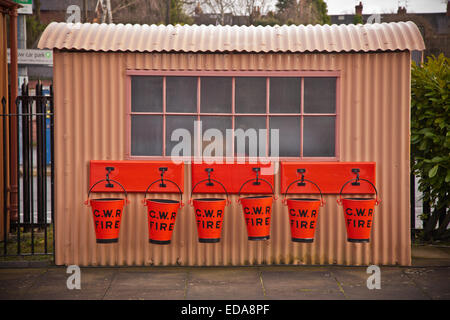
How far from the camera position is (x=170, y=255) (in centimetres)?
729

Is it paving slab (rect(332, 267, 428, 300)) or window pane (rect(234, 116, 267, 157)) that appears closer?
paving slab (rect(332, 267, 428, 300))

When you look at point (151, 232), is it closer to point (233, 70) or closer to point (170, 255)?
point (170, 255)

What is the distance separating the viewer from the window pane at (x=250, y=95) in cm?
729

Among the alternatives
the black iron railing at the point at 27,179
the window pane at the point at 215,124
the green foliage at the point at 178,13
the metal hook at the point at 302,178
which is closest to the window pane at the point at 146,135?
the window pane at the point at 215,124

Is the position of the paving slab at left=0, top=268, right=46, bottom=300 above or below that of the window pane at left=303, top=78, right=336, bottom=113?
below

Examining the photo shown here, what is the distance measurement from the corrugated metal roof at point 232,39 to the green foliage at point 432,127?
1.42 m

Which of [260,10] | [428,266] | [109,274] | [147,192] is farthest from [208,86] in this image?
[260,10]

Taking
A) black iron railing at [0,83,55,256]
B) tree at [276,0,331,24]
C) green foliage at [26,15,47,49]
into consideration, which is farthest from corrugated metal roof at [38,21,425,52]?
tree at [276,0,331,24]

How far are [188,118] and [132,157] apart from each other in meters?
0.86

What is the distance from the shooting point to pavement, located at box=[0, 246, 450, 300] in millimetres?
6062

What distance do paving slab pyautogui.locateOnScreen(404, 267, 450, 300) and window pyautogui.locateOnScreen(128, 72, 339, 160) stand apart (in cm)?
173

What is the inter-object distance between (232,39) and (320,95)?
1.31 meters

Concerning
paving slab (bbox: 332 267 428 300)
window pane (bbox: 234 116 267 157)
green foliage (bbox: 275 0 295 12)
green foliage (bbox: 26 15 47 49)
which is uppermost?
green foliage (bbox: 275 0 295 12)

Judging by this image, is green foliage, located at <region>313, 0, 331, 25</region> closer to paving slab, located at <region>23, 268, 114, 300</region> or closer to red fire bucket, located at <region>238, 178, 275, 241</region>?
red fire bucket, located at <region>238, 178, 275, 241</region>
